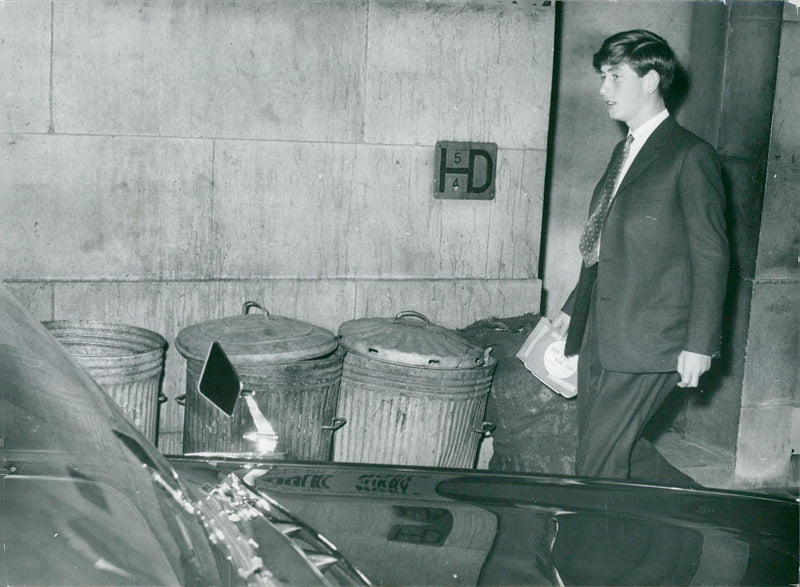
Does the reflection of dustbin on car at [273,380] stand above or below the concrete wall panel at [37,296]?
below

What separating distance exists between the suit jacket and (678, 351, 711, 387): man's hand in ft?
0.10

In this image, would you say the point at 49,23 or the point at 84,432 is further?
the point at 49,23

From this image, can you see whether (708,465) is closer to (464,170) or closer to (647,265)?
(464,170)

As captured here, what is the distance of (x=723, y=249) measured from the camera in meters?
3.67

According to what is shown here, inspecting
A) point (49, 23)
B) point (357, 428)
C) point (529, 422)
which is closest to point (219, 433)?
point (357, 428)

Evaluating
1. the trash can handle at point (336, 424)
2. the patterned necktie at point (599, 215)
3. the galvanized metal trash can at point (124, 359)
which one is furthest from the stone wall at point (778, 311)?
the galvanized metal trash can at point (124, 359)

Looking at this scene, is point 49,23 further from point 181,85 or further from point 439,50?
point 439,50

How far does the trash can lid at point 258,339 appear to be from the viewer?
14.5ft

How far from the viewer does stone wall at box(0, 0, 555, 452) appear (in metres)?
5.00

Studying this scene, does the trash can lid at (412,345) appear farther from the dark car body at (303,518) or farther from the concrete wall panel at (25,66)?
the dark car body at (303,518)

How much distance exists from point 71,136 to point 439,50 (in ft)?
6.69

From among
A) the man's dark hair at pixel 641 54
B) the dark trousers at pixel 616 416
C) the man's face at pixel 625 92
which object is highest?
the man's dark hair at pixel 641 54

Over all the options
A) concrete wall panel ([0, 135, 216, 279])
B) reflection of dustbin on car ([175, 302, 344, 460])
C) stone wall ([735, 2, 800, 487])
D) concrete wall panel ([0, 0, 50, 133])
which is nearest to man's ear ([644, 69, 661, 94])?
reflection of dustbin on car ([175, 302, 344, 460])

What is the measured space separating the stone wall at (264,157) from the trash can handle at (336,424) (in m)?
0.83
